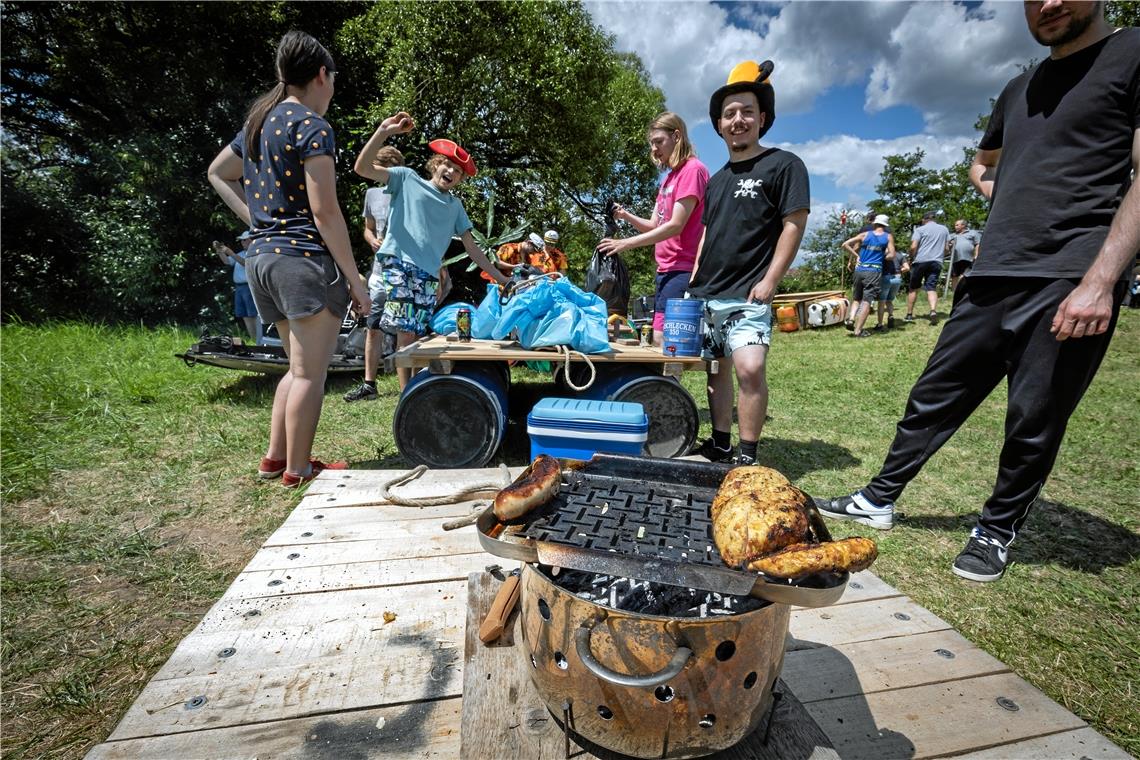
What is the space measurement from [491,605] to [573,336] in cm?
222

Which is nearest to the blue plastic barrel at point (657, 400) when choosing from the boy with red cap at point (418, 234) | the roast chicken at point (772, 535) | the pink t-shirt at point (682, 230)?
the pink t-shirt at point (682, 230)

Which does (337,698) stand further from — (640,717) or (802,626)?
(802,626)

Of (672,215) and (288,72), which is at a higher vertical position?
(288,72)

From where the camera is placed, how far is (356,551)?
84.8 inches

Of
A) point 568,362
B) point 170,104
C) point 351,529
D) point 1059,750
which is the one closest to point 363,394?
point 568,362

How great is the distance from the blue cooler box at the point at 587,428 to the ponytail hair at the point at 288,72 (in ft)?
6.93

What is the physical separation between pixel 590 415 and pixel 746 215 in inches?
62.7

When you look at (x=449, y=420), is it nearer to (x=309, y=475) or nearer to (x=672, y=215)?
(x=309, y=475)

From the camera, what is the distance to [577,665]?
3.34 ft

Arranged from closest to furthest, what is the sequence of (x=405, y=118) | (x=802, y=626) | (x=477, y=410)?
(x=802, y=626)
(x=405, y=118)
(x=477, y=410)

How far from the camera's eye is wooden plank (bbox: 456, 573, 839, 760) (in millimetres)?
1071

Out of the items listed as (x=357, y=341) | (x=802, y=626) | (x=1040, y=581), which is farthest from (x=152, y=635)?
(x=357, y=341)

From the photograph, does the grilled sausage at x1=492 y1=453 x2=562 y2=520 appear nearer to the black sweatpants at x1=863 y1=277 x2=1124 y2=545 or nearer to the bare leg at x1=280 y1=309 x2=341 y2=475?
the bare leg at x1=280 y1=309 x2=341 y2=475

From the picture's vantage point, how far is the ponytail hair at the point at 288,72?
2.64 m
